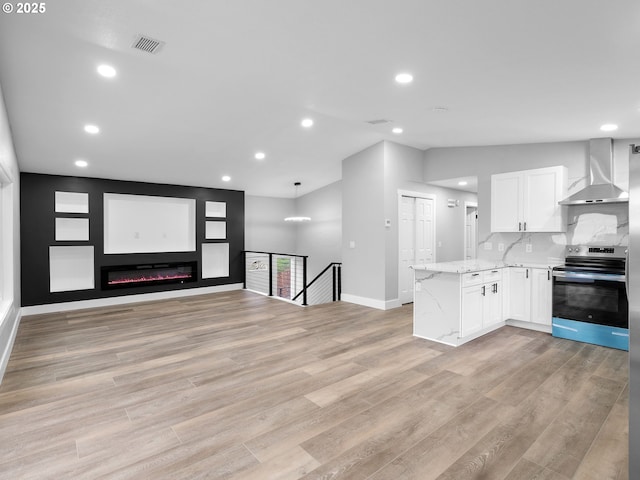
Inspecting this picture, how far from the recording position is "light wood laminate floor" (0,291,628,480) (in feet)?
6.83

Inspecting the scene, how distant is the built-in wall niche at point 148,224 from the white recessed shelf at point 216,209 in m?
0.38

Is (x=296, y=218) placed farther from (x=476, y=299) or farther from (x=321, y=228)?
(x=476, y=299)

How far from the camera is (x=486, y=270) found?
4.54 metres

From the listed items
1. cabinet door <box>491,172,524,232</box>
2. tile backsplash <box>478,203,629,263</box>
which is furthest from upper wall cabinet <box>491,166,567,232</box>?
tile backsplash <box>478,203,629,263</box>

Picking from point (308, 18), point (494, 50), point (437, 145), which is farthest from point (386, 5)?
point (437, 145)

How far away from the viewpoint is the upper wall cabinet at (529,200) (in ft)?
15.9

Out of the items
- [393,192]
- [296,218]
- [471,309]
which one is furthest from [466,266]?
[296,218]

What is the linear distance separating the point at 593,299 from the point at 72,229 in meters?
8.71

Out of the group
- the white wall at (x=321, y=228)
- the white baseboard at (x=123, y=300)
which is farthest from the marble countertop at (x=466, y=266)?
the white baseboard at (x=123, y=300)

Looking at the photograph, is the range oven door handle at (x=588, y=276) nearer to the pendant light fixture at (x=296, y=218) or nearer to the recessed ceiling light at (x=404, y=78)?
the recessed ceiling light at (x=404, y=78)

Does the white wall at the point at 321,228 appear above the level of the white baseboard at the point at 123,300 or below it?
above

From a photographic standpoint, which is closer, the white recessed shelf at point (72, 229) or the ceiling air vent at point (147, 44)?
the ceiling air vent at point (147, 44)

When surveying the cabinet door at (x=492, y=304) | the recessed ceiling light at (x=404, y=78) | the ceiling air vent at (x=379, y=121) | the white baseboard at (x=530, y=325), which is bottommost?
the white baseboard at (x=530, y=325)

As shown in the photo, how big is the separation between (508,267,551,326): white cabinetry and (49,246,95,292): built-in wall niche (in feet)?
25.2
